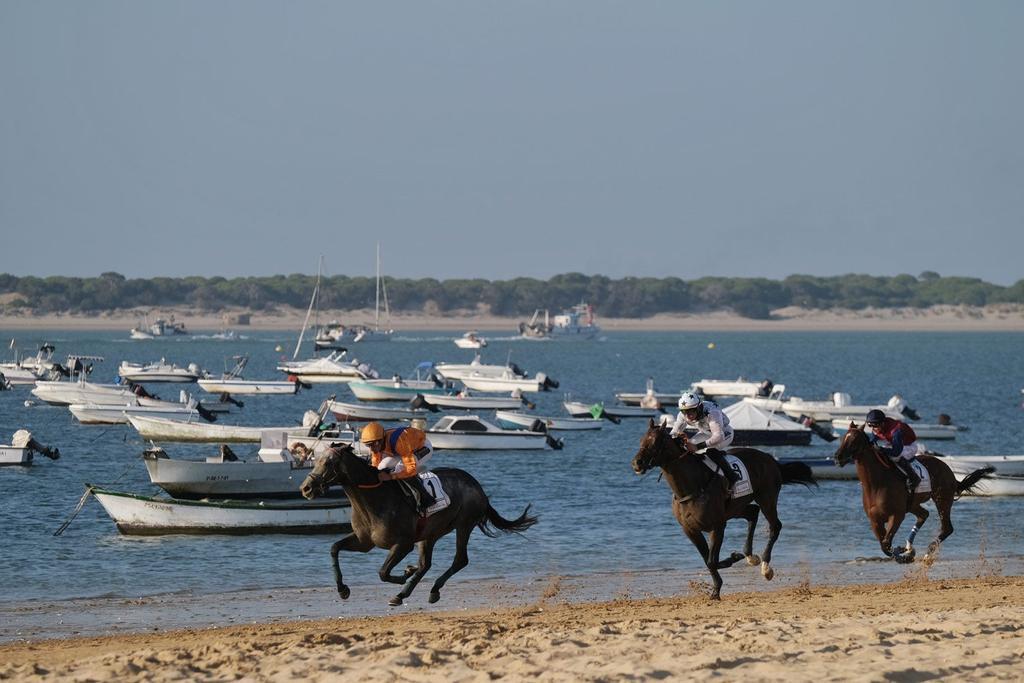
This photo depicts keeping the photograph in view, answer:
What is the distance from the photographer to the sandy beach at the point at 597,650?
14.4 meters

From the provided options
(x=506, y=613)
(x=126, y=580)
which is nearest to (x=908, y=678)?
(x=506, y=613)

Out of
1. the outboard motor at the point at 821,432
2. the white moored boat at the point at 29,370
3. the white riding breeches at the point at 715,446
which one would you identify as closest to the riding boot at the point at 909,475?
the white riding breeches at the point at 715,446

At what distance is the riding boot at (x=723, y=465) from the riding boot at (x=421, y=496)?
3740mm

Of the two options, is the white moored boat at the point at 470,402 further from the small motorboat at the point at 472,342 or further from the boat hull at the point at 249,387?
the small motorboat at the point at 472,342

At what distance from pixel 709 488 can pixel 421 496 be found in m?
3.74

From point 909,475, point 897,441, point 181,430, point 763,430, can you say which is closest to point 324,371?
point 181,430

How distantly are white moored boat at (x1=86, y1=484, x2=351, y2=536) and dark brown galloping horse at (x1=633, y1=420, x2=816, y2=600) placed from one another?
36.7ft

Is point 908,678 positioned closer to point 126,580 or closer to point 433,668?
point 433,668

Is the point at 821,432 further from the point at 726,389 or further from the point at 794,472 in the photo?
the point at 794,472

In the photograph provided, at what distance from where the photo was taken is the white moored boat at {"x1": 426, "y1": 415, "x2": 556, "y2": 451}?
54.0 meters

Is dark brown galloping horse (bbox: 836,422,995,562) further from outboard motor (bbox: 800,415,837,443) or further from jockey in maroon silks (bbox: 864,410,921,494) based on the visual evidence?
outboard motor (bbox: 800,415,837,443)

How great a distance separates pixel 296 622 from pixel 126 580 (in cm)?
645

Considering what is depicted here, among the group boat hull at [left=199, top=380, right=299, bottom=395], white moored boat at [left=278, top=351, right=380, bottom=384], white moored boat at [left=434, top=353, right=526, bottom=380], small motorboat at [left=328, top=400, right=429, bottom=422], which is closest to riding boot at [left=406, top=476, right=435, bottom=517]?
small motorboat at [left=328, top=400, right=429, bottom=422]

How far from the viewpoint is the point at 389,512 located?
62.3ft
